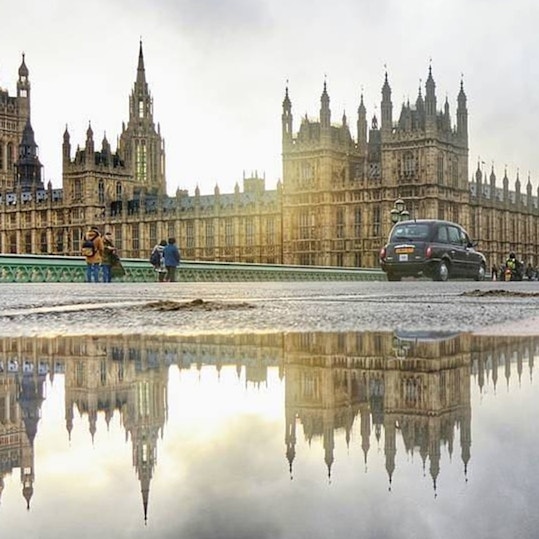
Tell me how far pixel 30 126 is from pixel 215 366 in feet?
313

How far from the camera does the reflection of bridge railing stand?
2119cm

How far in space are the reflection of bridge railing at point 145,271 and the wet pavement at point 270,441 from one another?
1846 centimetres

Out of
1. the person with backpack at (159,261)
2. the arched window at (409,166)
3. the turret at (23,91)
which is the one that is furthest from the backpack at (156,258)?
the turret at (23,91)

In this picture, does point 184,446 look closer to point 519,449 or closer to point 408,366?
point 519,449

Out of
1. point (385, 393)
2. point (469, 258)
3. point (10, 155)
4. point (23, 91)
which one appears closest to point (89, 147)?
point (10, 155)

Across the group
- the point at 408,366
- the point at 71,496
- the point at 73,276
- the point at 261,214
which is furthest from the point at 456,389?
the point at 261,214

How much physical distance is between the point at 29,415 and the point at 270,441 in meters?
0.53

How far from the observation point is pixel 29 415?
6.31 ft

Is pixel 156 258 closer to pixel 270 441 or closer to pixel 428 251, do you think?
pixel 428 251

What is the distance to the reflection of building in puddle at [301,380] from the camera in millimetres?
1646

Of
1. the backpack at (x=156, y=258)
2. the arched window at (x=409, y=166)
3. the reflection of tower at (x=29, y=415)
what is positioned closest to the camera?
the reflection of tower at (x=29, y=415)

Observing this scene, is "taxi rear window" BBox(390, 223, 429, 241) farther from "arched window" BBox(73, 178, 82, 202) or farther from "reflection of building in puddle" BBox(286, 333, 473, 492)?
"arched window" BBox(73, 178, 82, 202)

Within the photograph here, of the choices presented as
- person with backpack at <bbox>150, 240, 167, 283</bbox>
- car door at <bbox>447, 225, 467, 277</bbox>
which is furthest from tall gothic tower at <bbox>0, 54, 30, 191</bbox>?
car door at <bbox>447, 225, 467, 277</bbox>

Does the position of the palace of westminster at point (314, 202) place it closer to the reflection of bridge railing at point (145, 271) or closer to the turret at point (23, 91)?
the turret at point (23, 91)
